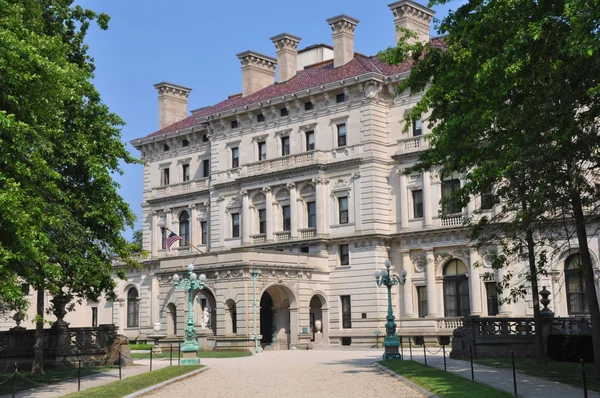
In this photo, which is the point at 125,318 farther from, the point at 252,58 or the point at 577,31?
the point at 577,31

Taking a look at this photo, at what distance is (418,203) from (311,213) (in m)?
7.43

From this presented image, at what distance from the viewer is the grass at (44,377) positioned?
26250mm

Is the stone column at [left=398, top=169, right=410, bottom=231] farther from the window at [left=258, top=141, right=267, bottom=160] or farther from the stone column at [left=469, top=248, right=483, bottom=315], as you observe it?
the window at [left=258, top=141, right=267, bottom=160]

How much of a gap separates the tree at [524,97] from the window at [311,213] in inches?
1253

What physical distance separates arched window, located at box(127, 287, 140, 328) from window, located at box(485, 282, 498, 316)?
30767 millimetres

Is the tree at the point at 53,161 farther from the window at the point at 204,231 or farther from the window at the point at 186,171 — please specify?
the window at the point at 186,171

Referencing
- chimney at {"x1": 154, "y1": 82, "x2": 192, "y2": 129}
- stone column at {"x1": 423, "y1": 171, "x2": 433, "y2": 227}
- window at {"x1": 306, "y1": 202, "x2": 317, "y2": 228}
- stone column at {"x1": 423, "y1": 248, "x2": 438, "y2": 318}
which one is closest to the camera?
stone column at {"x1": 423, "y1": 248, "x2": 438, "y2": 318}

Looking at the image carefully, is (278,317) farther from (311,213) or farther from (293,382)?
(293,382)

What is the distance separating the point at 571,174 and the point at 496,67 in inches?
154

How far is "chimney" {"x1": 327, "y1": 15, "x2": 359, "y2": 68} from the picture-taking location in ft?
197

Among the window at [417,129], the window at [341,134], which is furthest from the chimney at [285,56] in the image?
the window at [417,129]

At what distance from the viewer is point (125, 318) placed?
71.3m

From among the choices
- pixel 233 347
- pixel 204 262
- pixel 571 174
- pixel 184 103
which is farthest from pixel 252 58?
pixel 571 174

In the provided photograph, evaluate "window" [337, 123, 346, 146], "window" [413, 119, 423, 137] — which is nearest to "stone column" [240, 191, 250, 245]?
"window" [337, 123, 346, 146]
